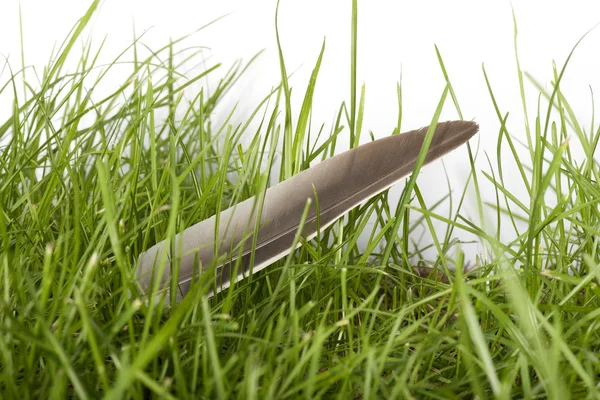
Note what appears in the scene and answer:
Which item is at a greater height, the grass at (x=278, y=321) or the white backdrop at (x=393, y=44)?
the white backdrop at (x=393, y=44)

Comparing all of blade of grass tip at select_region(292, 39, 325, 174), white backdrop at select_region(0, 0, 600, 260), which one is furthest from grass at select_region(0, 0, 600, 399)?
white backdrop at select_region(0, 0, 600, 260)

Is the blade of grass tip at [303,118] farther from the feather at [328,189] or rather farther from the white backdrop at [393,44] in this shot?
the white backdrop at [393,44]

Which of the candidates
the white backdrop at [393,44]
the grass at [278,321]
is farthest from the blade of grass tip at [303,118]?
the white backdrop at [393,44]

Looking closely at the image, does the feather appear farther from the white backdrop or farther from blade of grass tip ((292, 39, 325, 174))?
the white backdrop

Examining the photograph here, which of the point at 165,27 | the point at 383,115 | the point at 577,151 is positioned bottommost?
the point at 577,151

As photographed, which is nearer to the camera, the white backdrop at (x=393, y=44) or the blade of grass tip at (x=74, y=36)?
the blade of grass tip at (x=74, y=36)

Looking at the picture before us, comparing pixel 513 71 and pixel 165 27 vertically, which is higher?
pixel 165 27

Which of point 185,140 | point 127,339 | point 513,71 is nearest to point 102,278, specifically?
point 127,339

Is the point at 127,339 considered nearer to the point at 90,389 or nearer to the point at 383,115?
the point at 90,389
